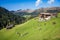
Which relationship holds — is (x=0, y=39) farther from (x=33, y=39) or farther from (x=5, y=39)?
(x=33, y=39)

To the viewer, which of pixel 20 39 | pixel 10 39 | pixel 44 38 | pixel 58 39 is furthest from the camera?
pixel 10 39

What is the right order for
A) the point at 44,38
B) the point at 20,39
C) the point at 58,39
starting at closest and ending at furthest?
the point at 58,39 < the point at 44,38 < the point at 20,39

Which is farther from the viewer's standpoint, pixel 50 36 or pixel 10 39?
pixel 10 39

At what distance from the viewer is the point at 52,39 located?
41375 mm

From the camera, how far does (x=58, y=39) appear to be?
40781 mm

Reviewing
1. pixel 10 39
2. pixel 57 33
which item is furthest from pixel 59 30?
pixel 10 39

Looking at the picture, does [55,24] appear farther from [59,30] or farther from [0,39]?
[0,39]

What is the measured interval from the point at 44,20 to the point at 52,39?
85.9 feet

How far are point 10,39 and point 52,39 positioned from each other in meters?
26.8

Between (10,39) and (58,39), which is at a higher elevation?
(58,39)

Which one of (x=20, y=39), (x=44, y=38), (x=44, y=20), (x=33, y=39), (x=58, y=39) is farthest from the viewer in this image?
(x=44, y=20)

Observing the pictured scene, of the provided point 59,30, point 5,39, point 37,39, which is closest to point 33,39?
point 37,39

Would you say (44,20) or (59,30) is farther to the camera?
(44,20)

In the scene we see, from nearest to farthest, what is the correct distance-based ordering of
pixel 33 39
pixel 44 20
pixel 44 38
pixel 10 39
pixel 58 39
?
pixel 58 39
pixel 44 38
pixel 33 39
pixel 10 39
pixel 44 20
